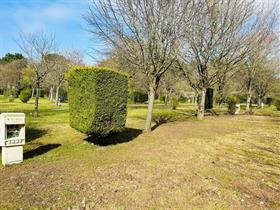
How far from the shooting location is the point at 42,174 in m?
5.36

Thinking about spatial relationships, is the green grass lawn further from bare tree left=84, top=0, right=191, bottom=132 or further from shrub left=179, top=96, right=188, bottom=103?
shrub left=179, top=96, right=188, bottom=103

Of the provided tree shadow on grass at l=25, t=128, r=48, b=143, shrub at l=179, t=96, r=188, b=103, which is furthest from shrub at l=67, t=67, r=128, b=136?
shrub at l=179, t=96, r=188, b=103

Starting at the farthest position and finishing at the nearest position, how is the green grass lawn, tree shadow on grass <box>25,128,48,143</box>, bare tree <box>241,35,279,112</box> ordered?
bare tree <box>241,35,279,112</box>
tree shadow on grass <box>25,128,48,143</box>
the green grass lawn

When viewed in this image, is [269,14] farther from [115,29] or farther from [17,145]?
[17,145]

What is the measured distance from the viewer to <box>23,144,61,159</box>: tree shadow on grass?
7240 mm

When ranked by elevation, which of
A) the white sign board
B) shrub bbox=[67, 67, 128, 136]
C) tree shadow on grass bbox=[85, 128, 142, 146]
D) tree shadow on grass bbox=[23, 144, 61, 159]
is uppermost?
shrub bbox=[67, 67, 128, 136]

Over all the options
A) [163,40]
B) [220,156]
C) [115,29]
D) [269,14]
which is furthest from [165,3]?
[269,14]

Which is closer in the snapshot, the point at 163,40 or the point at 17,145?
the point at 17,145

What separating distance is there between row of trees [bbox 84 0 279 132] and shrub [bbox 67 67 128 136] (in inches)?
134

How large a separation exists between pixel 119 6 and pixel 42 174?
8287 mm

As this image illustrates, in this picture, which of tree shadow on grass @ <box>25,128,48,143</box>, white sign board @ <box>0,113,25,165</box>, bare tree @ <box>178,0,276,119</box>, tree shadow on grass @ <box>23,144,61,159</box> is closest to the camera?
white sign board @ <box>0,113,25,165</box>

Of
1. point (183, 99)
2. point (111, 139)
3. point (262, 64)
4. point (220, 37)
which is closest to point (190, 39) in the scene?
point (220, 37)

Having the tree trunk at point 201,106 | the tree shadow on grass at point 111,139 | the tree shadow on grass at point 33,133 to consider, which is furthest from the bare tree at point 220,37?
the tree shadow on grass at point 33,133

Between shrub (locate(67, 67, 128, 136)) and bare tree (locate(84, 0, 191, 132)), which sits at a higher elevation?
bare tree (locate(84, 0, 191, 132))
